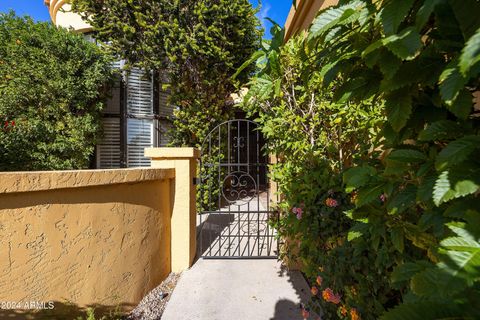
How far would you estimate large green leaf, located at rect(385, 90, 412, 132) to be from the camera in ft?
2.31

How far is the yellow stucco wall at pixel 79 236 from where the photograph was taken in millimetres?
1838

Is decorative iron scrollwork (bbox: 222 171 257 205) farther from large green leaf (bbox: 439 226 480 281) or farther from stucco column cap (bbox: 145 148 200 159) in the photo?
large green leaf (bbox: 439 226 480 281)

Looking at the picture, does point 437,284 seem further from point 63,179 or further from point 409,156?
point 63,179

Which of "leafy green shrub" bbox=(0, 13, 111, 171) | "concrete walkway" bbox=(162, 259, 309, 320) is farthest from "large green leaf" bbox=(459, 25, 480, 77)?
"leafy green shrub" bbox=(0, 13, 111, 171)

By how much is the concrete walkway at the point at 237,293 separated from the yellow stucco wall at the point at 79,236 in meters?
0.49

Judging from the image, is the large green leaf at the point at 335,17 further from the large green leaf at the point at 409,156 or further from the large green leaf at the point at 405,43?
the large green leaf at the point at 409,156

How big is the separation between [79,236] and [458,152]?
2.63 m

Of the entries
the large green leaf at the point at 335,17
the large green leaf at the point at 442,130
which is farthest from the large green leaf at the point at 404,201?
the large green leaf at the point at 335,17

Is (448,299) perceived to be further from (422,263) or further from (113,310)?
(113,310)

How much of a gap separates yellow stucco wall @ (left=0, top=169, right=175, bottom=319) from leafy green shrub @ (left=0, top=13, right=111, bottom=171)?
371 cm

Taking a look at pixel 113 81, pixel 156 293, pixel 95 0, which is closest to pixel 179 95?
pixel 113 81

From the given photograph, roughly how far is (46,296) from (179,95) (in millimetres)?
4838

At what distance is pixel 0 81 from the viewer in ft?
17.1

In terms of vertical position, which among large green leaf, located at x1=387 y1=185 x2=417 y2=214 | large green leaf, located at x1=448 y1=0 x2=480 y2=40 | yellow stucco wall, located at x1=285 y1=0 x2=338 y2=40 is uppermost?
yellow stucco wall, located at x1=285 y1=0 x2=338 y2=40
